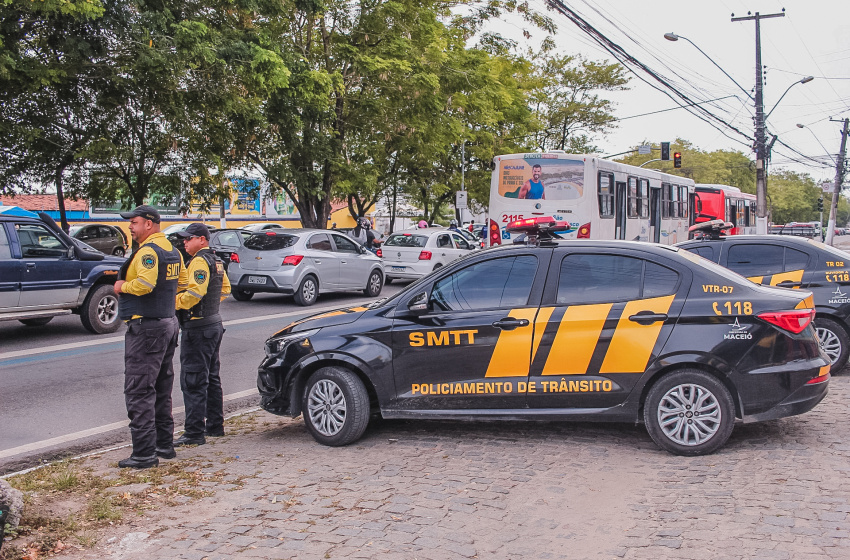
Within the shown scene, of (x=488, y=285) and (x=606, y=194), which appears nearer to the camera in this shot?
(x=488, y=285)

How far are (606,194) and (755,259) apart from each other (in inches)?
402

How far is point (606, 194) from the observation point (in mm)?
19094

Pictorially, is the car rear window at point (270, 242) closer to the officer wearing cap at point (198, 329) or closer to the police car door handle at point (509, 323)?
the officer wearing cap at point (198, 329)

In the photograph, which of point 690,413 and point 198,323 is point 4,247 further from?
point 690,413

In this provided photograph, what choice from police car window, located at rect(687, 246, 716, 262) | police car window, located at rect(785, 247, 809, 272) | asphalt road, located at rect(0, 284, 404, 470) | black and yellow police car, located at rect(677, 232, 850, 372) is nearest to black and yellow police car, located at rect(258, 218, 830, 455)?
asphalt road, located at rect(0, 284, 404, 470)

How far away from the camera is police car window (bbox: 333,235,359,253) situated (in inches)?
694

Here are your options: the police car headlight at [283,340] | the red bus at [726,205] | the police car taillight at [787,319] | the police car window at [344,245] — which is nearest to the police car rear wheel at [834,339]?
the police car taillight at [787,319]

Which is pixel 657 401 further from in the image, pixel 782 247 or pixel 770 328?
pixel 782 247

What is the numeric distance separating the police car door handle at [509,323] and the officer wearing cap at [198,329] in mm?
2332

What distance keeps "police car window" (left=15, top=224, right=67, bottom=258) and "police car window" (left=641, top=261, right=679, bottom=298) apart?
9.02 meters

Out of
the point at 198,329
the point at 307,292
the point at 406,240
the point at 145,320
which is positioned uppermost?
the point at 406,240

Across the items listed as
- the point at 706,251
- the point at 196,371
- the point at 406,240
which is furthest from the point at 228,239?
the point at 196,371

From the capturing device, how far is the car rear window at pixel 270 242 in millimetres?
16250

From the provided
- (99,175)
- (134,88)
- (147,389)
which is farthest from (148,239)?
(99,175)
